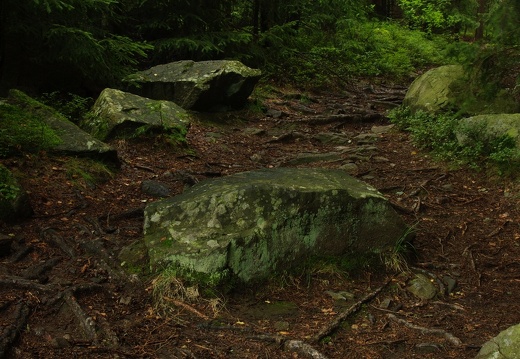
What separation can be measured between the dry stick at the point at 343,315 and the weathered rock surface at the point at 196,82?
7.65 meters

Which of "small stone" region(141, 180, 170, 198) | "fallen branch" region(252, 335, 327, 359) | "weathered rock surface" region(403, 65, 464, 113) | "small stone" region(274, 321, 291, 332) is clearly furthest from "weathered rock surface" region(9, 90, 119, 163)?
"weathered rock surface" region(403, 65, 464, 113)

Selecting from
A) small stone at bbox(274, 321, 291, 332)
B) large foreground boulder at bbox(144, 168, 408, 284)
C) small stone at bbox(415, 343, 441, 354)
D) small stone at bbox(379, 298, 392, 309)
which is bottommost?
small stone at bbox(274, 321, 291, 332)

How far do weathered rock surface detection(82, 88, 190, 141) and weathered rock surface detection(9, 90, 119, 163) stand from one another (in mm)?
1046

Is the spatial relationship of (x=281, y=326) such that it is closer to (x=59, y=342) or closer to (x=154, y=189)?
(x=59, y=342)

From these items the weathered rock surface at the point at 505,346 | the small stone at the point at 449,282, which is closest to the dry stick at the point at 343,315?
the small stone at the point at 449,282

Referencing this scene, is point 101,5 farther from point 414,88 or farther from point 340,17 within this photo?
point 340,17

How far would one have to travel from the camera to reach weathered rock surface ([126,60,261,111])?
39.0 ft

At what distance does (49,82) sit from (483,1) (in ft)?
67.7

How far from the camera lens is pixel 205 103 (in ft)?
40.1

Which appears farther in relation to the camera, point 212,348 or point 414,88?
point 414,88

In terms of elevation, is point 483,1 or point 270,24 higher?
point 483,1

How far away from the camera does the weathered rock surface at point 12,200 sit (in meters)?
5.57

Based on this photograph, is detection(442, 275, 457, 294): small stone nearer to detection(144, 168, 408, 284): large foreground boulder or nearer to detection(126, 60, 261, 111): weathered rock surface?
detection(144, 168, 408, 284): large foreground boulder

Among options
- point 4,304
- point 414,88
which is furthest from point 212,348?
point 414,88
